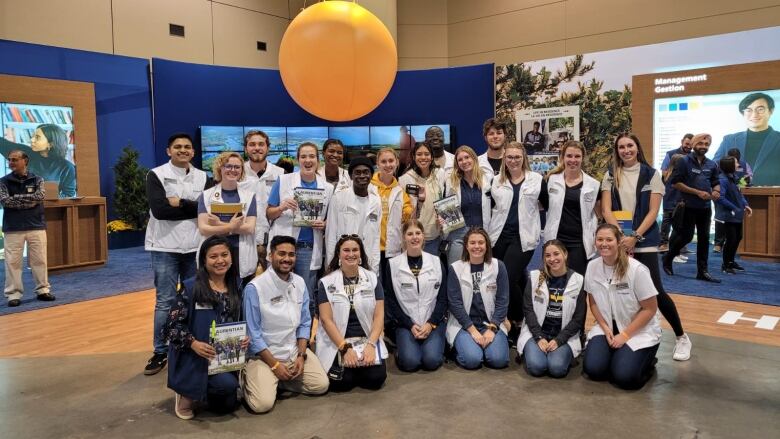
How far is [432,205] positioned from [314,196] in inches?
39.0

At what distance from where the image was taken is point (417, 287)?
155 inches

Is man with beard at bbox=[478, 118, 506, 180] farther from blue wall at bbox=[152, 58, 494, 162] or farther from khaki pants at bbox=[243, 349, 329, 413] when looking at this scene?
blue wall at bbox=[152, 58, 494, 162]

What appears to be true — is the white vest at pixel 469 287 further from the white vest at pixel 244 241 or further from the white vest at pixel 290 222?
the white vest at pixel 244 241

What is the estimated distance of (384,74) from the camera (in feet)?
18.3

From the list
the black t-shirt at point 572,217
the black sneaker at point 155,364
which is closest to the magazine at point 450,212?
the black t-shirt at point 572,217

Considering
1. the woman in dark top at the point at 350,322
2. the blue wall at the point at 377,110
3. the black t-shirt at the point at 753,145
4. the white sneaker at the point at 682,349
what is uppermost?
the blue wall at the point at 377,110

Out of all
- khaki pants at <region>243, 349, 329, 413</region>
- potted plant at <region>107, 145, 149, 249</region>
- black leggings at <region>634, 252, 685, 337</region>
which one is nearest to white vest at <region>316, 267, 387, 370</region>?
khaki pants at <region>243, 349, 329, 413</region>

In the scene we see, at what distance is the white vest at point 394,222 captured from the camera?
4176 millimetres

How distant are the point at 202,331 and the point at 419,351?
149 centimetres

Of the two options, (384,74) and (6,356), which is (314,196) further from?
(6,356)

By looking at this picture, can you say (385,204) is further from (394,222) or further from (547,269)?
(547,269)

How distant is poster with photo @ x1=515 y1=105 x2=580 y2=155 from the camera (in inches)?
389

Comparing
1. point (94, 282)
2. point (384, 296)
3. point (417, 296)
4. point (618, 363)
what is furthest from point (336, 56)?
point (94, 282)

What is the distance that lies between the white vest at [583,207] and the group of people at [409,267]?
0.5 inches
